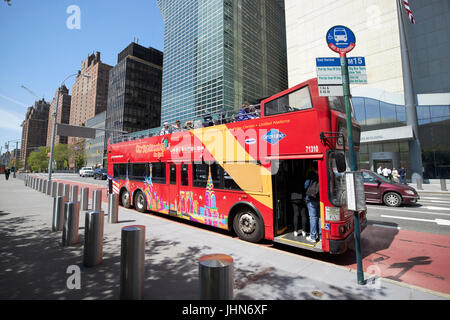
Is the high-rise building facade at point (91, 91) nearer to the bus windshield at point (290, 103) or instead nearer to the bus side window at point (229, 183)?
the bus side window at point (229, 183)

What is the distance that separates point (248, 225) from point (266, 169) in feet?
5.37

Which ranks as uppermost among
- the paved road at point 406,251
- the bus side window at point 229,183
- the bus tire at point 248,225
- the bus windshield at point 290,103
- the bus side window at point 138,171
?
the bus windshield at point 290,103

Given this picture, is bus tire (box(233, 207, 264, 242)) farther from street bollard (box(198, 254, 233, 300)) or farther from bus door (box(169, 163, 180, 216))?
street bollard (box(198, 254, 233, 300))

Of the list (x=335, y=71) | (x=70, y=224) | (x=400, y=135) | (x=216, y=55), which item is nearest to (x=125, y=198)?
(x=70, y=224)

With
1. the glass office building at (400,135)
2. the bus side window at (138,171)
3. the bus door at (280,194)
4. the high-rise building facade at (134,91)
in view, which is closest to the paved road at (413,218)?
the bus door at (280,194)

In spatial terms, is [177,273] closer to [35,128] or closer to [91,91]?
[91,91]

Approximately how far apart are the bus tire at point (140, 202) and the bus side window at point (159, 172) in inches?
50.3

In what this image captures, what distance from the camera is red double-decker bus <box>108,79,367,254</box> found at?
4504 millimetres

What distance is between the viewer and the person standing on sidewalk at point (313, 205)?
16.1 feet

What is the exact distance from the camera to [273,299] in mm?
3080

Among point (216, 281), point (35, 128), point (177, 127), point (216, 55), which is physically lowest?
point (216, 281)

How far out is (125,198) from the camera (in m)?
10.8

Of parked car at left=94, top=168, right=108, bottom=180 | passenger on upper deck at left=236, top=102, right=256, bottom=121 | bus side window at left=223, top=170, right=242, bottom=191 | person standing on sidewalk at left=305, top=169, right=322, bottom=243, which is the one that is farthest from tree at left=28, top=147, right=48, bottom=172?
person standing on sidewalk at left=305, top=169, right=322, bottom=243
